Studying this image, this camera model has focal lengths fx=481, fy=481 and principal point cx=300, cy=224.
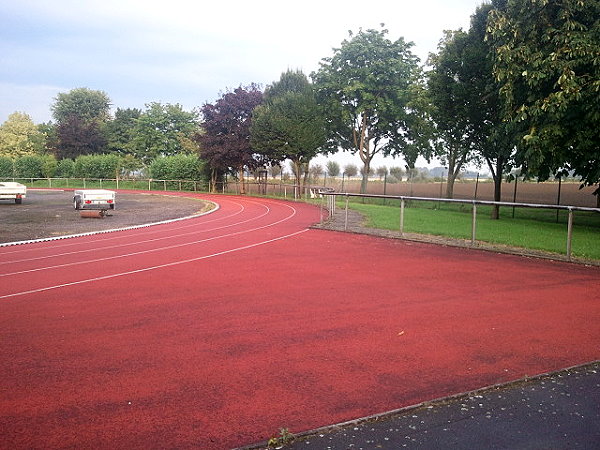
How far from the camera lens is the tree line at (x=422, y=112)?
1514cm

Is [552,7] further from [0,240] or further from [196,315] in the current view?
[0,240]

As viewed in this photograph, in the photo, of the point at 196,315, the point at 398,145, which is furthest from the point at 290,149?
the point at 196,315

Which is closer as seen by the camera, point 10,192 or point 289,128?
point 10,192

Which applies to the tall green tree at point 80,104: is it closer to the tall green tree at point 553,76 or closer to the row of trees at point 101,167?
the row of trees at point 101,167

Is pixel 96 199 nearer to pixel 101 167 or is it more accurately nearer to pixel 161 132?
pixel 101 167

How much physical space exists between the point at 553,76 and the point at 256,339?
14.3 meters

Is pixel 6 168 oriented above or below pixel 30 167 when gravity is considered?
below

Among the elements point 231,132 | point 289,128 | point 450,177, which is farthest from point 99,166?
point 450,177

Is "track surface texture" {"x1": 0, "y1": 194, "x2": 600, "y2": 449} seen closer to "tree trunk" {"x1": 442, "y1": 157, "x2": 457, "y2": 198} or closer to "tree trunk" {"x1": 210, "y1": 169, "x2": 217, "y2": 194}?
"tree trunk" {"x1": 442, "y1": 157, "x2": 457, "y2": 198}

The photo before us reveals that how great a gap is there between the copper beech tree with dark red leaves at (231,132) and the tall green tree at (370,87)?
6755mm

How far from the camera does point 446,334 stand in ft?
19.4

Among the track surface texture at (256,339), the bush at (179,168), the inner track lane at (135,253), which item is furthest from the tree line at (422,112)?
the inner track lane at (135,253)

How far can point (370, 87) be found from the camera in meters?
39.8

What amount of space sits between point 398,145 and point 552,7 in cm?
2942
